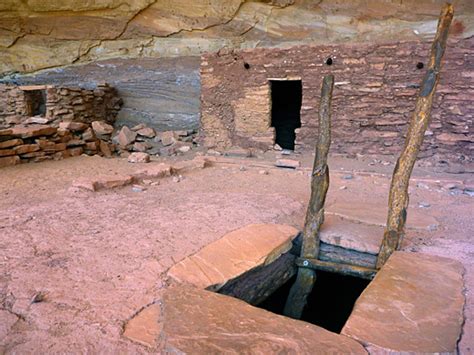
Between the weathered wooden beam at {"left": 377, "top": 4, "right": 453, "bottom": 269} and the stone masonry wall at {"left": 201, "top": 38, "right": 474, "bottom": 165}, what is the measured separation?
368cm

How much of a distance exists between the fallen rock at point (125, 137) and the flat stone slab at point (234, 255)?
5.31 meters

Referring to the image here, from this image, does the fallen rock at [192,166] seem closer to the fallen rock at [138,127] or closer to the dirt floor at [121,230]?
the dirt floor at [121,230]

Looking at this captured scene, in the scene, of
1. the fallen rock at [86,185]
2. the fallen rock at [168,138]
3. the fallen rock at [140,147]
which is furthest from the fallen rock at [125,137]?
the fallen rock at [86,185]

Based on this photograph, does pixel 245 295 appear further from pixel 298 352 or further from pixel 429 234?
pixel 429 234

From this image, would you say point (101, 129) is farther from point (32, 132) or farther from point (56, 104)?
point (32, 132)

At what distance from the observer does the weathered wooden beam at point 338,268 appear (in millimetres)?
2490

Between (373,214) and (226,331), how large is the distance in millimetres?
2065

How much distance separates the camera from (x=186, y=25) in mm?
8711

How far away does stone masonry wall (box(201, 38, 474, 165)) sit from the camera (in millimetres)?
5406

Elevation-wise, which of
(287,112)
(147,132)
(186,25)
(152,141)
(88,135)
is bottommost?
(152,141)

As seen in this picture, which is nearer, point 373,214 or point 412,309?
point 412,309

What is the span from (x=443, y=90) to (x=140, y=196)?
4.46 m

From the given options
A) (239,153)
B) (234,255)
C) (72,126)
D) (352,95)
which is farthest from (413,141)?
(72,126)

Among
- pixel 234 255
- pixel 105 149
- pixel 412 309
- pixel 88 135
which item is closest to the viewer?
pixel 412 309
